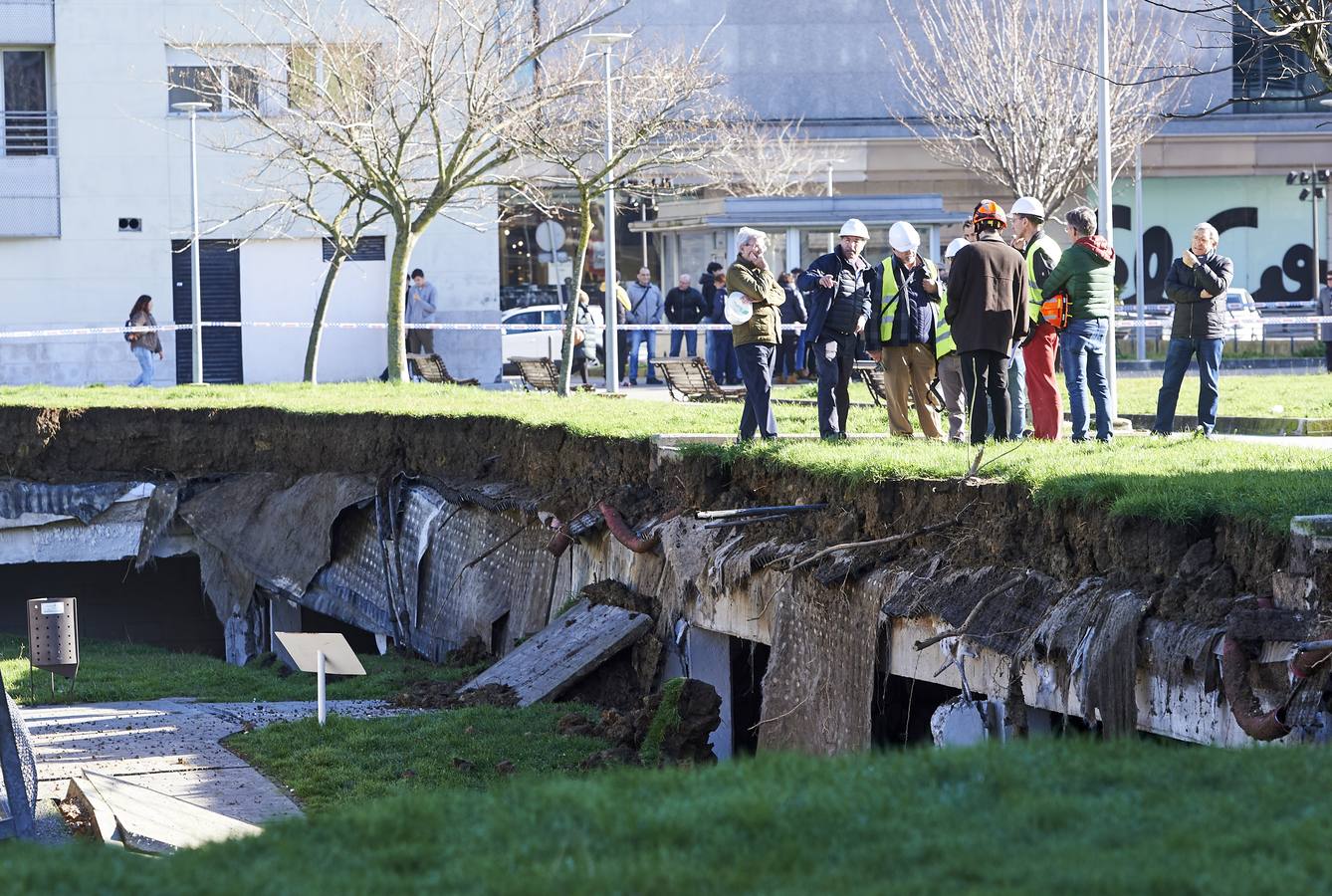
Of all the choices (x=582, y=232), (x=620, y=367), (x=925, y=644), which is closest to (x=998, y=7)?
(x=620, y=367)

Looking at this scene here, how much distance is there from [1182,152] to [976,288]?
3283cm

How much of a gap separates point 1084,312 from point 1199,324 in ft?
6.32

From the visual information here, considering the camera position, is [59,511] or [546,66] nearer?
[59,511]

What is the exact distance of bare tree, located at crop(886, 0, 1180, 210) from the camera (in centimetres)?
3491

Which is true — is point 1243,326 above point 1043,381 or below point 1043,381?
above

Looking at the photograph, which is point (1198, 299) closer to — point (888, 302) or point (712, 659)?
point (888, 302)

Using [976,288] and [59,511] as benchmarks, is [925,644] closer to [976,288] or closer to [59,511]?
[976,288]

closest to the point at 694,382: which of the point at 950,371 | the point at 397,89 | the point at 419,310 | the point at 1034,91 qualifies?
the point at 397,89

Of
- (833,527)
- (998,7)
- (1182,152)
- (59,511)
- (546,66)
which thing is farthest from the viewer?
(1182,152)

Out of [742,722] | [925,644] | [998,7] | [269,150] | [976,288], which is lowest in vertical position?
[742,722]

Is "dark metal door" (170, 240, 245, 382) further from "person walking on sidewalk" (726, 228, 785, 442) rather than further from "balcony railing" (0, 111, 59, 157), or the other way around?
"person walking on sidewalk" (726, 228, 785, 442)

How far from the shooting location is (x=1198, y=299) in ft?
47.3

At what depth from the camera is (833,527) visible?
1130 centimetres

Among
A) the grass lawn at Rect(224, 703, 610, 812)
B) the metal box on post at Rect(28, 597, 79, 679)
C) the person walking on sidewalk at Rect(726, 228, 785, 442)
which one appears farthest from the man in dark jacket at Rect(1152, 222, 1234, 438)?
the metal box on post at Rect(28, 597, 79, 679)
